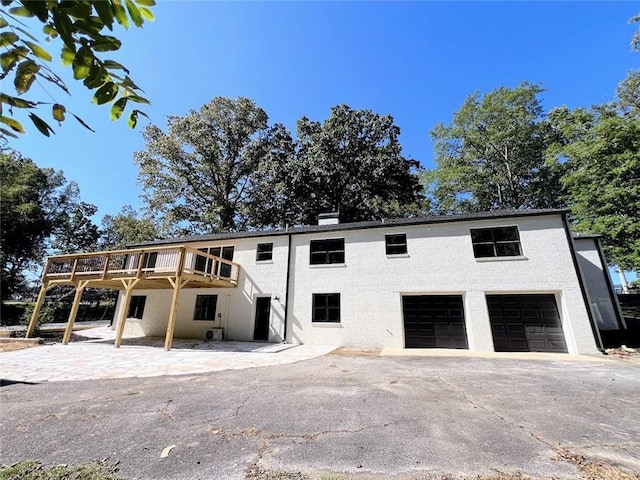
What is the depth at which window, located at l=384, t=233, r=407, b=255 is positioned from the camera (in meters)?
12.6

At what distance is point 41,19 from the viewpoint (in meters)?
1.08

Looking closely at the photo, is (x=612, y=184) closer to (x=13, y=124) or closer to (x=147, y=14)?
(x=147, y=14)

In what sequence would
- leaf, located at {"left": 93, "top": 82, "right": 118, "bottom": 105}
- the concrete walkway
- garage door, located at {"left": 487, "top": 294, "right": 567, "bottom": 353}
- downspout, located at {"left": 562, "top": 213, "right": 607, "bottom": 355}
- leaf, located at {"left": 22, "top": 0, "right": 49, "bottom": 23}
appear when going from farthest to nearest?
garage door, located at {"left": 487, "top": 294, "right": 567, "bottom": 353} → downspout, located at {"left": 562, "top": 213, "right": 607, "bottom": 355} → the concrete walkway → leaf, located at {"left": 93, "top": 82, "right": 118, "bottom": 105} → leaf, located at {"left": 22, "top": 0, "right": 49, "bottom": 23}

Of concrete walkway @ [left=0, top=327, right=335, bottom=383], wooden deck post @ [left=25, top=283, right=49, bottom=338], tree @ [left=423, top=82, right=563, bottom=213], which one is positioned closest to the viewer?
concrete walkway @ [left=0, top=327, right=335, bottom=383]

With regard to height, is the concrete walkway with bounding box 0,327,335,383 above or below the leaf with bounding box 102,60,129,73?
below

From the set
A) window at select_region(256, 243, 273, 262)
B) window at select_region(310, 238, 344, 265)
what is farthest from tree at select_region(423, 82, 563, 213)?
window at select_region(256, 243, 273, 262)

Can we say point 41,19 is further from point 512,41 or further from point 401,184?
point 401,184

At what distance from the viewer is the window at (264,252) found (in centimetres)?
1442

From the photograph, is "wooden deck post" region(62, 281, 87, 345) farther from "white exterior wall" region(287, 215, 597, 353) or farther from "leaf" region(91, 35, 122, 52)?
"leaf" region(91, 35, 122, 52)

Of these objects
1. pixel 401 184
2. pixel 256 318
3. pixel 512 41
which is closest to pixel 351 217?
pixel 401 184

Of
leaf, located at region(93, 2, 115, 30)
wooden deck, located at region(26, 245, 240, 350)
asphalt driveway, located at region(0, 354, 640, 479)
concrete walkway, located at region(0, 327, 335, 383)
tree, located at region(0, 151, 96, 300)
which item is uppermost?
tree, located at region(0, 151, 96, 300)

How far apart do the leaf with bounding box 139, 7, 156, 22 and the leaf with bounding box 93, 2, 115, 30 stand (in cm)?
21

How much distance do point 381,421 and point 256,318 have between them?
1061 cm

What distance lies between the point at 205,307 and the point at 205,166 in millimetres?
16326
